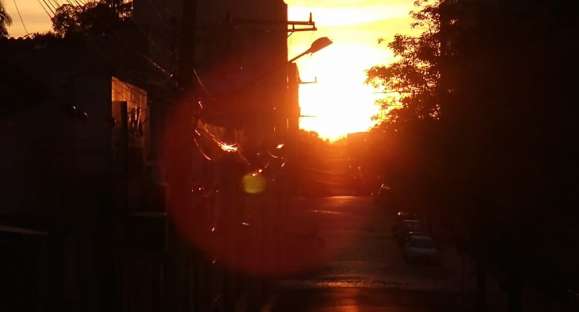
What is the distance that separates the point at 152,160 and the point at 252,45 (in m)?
48.0

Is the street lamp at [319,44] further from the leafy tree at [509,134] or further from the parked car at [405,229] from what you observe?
the parked car at [405,229]

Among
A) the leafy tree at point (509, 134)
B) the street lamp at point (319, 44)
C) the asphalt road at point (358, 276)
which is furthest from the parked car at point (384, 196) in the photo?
the street lamp at point (319, 44)

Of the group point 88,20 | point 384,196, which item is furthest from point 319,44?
point 384,196

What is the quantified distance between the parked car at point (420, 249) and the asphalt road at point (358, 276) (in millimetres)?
497

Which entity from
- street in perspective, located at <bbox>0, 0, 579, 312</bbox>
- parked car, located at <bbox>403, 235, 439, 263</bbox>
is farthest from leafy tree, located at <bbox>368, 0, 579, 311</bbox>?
parked car, located at <bbox>403, 235, 439, 263</bbox>

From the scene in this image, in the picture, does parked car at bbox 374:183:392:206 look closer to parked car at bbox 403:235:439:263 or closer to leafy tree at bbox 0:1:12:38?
parked car at bbox 403:235:439:263

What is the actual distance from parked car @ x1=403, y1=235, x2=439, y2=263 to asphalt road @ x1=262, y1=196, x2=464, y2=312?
1.63 ft

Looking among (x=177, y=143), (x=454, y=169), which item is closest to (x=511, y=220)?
(x=454, y=169)

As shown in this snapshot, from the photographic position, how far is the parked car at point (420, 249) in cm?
5172

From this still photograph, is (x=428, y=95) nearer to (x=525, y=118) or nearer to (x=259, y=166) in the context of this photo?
(x=259, y=166)

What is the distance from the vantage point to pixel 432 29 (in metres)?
32.4

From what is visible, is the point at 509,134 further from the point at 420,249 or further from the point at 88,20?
the point at 420,249

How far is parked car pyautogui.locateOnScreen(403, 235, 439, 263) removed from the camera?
5172 centimetres

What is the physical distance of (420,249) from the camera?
52.1 metres
